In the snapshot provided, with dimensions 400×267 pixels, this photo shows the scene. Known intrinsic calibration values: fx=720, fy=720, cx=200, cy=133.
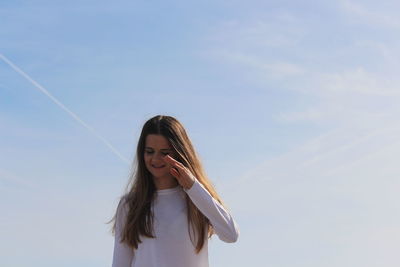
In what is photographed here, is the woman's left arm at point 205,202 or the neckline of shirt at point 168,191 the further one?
the neckline of shirt at point 168,191

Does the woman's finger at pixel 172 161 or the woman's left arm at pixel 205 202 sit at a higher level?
the woman's finger at pixel 172 161

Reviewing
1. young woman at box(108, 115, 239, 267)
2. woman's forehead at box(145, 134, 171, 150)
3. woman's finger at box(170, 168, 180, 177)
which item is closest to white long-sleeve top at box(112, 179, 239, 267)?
young woman at box(108, 115, 239, 267)

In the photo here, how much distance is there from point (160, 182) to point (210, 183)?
47cm

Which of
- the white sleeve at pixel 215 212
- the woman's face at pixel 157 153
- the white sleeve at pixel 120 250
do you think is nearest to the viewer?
the white sleeve at pixel 215 212

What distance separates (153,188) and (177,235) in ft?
1.86

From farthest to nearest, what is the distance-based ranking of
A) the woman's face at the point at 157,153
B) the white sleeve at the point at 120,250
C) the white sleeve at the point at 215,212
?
the white sleeve at the point at 120,250 < the woman's face at the point at 157,153 < the white sleeve at the point at 215,212

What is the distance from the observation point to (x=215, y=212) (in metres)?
6.43

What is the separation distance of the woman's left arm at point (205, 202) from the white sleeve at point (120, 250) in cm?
77

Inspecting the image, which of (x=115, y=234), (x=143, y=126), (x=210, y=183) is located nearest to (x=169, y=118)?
(x=143, y=126)

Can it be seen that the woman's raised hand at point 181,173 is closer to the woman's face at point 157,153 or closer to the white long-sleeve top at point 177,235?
the white long-sleeve top at point 177,235

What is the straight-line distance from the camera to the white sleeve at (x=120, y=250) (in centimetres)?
672

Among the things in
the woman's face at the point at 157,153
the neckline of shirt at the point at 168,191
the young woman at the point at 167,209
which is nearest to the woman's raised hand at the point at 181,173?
the young woman at the point at 167,209

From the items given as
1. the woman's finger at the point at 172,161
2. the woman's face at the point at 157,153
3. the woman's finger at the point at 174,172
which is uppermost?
the woman's face at the point at 157,153

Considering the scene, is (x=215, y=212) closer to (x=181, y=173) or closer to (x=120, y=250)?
(x=181, y=173)
